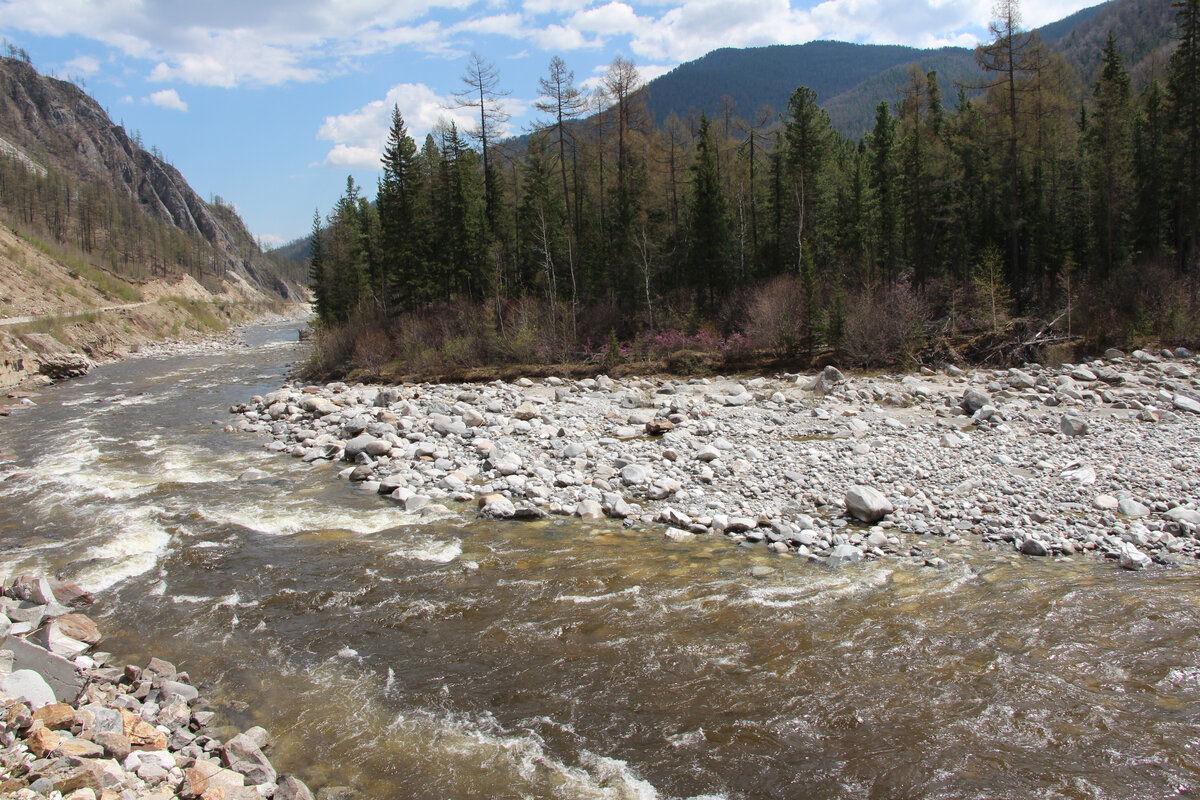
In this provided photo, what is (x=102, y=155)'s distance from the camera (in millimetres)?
149500

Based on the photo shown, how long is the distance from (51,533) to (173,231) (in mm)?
134395

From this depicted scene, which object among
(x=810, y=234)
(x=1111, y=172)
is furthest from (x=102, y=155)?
(x=1111, y=172)

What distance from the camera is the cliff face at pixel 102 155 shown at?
133000 millimetres

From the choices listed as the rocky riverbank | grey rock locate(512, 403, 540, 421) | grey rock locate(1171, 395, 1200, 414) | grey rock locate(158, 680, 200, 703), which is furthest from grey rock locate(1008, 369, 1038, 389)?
grey rock locate(158, 680, 200, 703)

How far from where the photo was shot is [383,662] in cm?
681

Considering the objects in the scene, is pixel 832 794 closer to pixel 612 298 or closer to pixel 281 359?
pixel 612 298

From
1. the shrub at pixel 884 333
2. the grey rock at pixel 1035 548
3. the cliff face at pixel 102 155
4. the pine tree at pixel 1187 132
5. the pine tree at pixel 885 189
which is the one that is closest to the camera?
the grey rock at pixel 1035 548

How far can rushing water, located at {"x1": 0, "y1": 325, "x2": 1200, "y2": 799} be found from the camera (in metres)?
5.18

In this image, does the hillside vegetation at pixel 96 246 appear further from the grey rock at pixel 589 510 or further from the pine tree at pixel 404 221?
the grey rock at pixel 589 510

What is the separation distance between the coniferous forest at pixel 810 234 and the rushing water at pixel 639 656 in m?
18.5

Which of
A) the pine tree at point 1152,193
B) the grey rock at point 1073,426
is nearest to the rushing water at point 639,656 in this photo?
the grey rock at point 1073,426

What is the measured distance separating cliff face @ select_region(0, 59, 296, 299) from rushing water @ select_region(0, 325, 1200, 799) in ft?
477

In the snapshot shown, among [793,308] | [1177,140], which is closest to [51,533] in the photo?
[793,308]

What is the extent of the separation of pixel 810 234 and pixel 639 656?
3501cm
